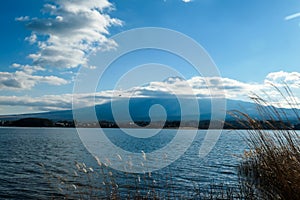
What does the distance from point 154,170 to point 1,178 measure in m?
11.2

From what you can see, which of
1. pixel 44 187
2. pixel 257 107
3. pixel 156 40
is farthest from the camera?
pixel 44 187

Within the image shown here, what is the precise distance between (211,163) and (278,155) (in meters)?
25.0

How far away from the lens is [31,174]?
2503 centimetres

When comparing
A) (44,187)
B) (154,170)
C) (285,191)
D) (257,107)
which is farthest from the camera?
(154,170)

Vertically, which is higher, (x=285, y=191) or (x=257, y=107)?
(x=257, y=107)

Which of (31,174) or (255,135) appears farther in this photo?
(31,174)

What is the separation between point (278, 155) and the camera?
604 centimetres

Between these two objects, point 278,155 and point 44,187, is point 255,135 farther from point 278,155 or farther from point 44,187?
point 44,187

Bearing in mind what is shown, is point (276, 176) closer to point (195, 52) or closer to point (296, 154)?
point (296, 154)

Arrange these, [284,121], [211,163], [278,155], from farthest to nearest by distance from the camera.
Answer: [211,163] → [284,121] → [278,155]

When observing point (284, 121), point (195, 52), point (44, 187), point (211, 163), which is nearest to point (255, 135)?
point (284, 121)

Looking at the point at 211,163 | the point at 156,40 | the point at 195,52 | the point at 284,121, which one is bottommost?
the point at 211,163

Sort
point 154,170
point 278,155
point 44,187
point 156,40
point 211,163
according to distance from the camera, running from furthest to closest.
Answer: point 211,163 < point 154,170 < point 44,187 < point 156,40 < point 278,155

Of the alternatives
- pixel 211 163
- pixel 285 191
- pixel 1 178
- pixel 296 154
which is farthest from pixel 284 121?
pixel 211 163
